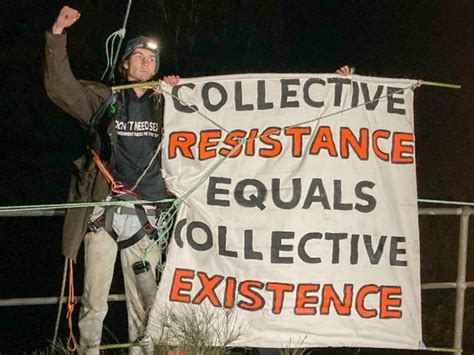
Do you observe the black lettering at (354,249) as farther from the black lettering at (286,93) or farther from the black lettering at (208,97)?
the black lettering at (208,97)

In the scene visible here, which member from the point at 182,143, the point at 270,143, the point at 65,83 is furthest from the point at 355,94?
the point at 65,83

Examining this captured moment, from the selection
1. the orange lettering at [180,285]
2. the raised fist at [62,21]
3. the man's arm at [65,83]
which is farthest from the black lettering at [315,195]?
the raised fist at [62,21]

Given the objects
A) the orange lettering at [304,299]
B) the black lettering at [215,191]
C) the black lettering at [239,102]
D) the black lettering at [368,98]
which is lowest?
the orange lettering at [304,299]

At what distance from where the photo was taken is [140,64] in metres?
4.24

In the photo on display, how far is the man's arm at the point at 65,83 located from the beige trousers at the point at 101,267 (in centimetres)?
56

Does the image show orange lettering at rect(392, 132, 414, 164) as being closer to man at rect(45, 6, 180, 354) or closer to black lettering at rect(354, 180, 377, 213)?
black lettering at rect(354, 180, 377, 213)

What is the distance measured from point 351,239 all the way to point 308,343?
620 millimetres

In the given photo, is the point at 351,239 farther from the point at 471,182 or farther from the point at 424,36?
the point at 424,36

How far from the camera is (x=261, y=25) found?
16562 millimetres

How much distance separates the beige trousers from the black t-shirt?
18 centimetres

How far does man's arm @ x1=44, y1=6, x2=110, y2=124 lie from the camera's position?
3.79 m

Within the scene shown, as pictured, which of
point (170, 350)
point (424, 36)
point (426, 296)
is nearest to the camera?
point (170, 350)

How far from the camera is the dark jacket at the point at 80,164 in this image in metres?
3.91

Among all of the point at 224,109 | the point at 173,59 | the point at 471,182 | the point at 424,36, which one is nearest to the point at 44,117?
the point at 173,59
